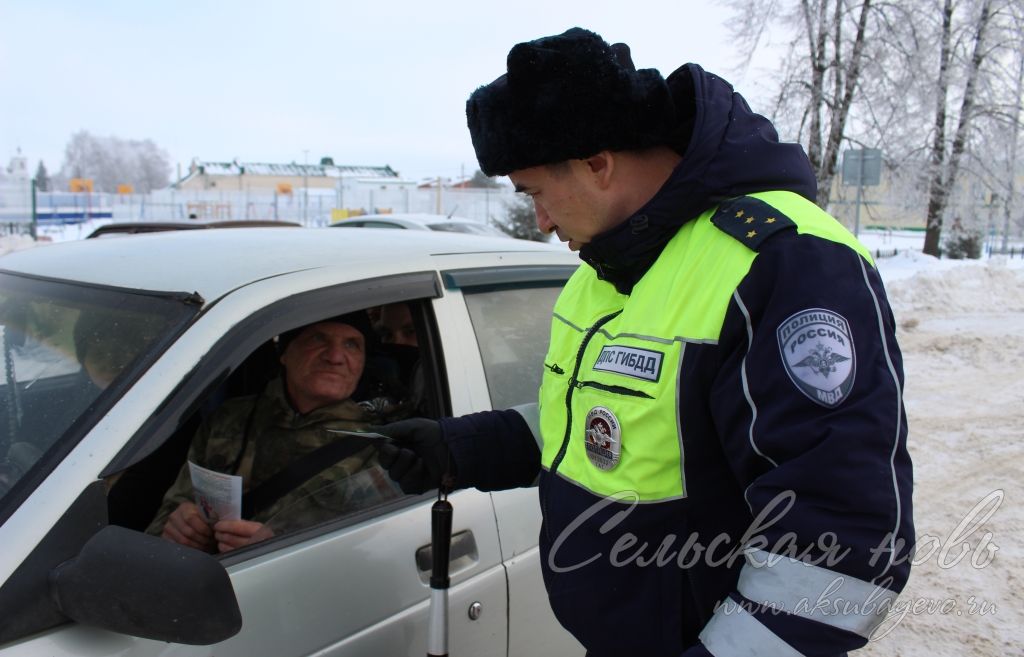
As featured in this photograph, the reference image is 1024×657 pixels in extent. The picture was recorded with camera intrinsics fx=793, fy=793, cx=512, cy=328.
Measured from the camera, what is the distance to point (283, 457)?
221 centimetres

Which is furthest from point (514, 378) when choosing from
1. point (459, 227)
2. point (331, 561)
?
point (459, 227)

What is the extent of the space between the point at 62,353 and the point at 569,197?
4.19 feet

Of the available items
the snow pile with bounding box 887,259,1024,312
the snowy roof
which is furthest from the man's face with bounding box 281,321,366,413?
the snowy roof

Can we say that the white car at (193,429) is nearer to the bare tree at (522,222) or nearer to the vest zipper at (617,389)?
the vest zipper at (617,389)

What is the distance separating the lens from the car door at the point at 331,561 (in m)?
1.51

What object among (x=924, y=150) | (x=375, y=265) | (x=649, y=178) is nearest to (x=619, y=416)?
(x=649, y=178)

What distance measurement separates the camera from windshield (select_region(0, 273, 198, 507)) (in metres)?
1.53

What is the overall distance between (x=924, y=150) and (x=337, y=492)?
2086 centimetres

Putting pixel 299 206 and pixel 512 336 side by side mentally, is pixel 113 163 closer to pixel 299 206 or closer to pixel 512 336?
pixel 299 206

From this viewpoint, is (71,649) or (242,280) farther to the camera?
(242,280)

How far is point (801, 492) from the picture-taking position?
1055 millimetres

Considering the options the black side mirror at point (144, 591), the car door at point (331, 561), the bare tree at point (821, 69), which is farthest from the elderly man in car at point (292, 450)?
the bare tree at point (821, 69)

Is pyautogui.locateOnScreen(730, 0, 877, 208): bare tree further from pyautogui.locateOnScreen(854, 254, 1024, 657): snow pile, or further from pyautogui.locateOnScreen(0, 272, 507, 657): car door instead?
pyautogui.locateOnScreen(0, 272, 507, 657): car door

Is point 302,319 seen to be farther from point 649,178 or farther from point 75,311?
point 649,178
